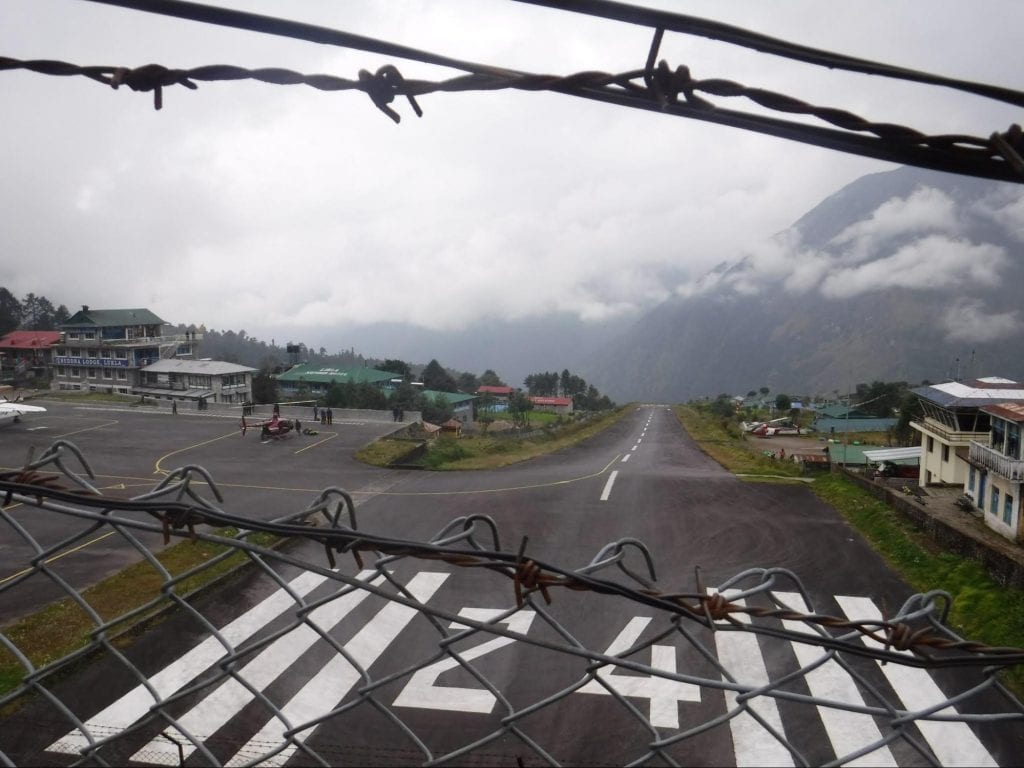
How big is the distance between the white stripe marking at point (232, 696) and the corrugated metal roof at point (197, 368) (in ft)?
101

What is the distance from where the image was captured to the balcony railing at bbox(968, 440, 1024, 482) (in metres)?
11.7

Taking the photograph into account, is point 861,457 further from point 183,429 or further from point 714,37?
point 714,37

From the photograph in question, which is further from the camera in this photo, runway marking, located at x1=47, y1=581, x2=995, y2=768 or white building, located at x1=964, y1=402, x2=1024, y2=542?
white building, located at x1=964, y1=402, x2=1024, y2=542

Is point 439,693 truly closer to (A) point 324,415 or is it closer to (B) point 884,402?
(A) point 324,415

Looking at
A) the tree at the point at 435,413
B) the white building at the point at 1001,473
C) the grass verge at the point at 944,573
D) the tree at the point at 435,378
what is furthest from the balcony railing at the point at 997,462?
the tree at the point at 435,378

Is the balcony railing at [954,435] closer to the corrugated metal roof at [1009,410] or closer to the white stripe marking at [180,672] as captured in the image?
the corrugated metal roof at [1009,410]

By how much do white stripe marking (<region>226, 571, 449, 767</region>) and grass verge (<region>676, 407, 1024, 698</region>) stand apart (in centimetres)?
549

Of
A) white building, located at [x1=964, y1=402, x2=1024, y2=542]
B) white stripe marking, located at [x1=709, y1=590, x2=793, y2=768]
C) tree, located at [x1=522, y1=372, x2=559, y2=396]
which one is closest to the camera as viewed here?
white stripe marking, located at [x1=709, y1=590, x2=793, y2=768]

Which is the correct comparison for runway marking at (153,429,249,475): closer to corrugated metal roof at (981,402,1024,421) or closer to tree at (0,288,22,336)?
corrugated metal roof at (981,402,1024,421)

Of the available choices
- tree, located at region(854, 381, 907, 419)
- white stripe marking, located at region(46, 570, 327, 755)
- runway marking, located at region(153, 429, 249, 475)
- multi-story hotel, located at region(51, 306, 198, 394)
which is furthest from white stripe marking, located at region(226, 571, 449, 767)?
tree, located at region(854, 381, 907, 419)

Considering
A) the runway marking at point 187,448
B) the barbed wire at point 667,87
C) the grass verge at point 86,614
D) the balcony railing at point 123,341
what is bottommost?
the grass verge at point 86,614

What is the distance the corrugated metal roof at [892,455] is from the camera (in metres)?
22.8

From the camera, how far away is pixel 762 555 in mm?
10133

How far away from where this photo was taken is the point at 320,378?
45.3 metres
